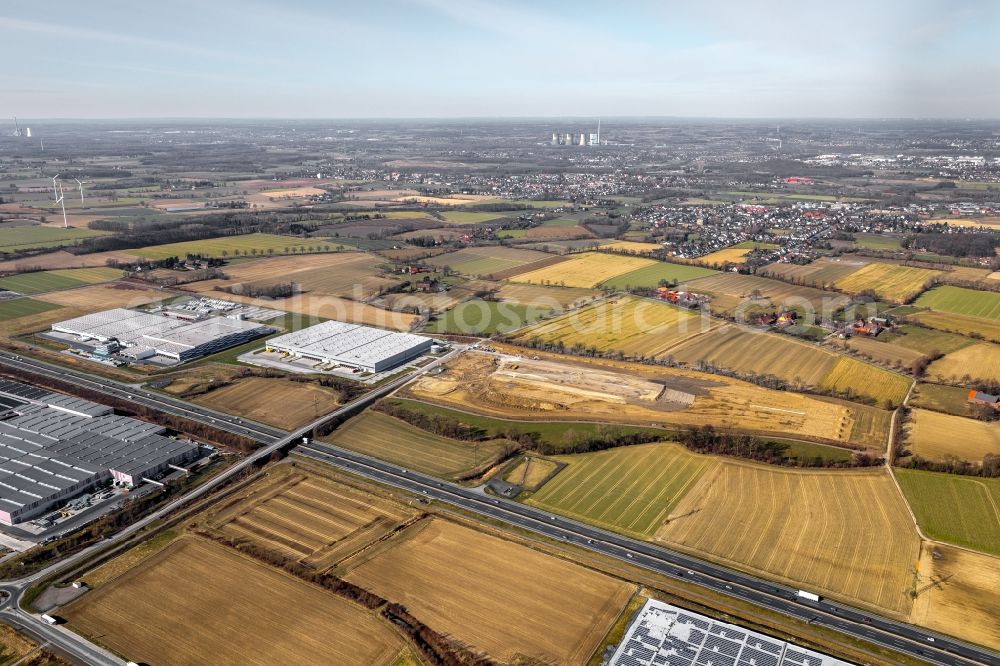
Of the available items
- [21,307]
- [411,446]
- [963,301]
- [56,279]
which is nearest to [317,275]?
[56,279]

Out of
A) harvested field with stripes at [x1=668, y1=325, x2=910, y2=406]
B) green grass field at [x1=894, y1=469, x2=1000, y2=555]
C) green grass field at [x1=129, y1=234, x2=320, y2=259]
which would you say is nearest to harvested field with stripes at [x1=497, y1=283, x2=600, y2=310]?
harvested field with stripes at [x1=668, y1=325, x2=910, y2=406]

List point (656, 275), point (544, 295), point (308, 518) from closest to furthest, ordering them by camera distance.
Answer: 1. point (308, 518)
2. point (544, 295)
3. point (656, 275)

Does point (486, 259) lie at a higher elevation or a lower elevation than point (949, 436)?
higher

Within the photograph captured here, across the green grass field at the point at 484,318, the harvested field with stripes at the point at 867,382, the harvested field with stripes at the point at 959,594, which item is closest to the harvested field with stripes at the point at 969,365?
the harvested field with stripes at the point at 867,382

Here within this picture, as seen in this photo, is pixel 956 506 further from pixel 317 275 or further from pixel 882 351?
pixel 317 275

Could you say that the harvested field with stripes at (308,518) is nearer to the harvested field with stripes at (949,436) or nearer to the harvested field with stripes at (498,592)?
the harvested field with stripes at (498,592)

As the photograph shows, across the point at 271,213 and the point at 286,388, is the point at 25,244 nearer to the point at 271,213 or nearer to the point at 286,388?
the point at 271,213

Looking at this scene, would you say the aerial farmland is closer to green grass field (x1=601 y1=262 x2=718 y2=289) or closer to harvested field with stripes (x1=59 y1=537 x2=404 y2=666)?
harvested field with stripes (x1=59 y1=537 x2=404 y2=666)
